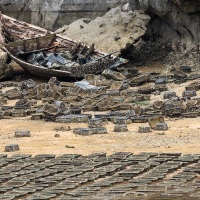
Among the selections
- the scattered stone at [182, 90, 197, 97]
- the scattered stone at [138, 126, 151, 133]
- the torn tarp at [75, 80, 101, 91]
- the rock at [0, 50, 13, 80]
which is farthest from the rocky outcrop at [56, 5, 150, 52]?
the scattered stone at [138, 126, 151, 133]

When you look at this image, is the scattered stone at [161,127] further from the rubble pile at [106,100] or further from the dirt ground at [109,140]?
the dirt ground at [109,140]

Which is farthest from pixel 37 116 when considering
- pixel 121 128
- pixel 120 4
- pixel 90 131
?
pixel 120 4

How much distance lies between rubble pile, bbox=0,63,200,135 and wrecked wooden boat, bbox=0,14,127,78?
0.60 meters

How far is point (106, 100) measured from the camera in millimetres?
25078

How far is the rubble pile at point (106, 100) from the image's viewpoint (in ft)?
73.7

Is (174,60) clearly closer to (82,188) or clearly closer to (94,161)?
(94,161)

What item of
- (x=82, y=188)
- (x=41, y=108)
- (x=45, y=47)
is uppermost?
(x=45, y=47)

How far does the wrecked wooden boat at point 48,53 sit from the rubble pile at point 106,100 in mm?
599

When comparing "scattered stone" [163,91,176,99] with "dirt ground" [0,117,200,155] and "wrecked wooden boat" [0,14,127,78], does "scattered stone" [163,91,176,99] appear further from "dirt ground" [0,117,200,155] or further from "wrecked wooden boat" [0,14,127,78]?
"wrecked wooden boat" [0,14,127,78]

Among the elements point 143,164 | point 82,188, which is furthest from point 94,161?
point 82,188

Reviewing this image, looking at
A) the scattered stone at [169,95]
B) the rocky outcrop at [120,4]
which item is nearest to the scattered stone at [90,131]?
the scattered stone at [169,95]

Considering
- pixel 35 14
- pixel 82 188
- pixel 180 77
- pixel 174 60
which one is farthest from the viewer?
pixel 35 14

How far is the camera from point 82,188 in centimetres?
1537

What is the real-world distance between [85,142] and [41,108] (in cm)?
493
